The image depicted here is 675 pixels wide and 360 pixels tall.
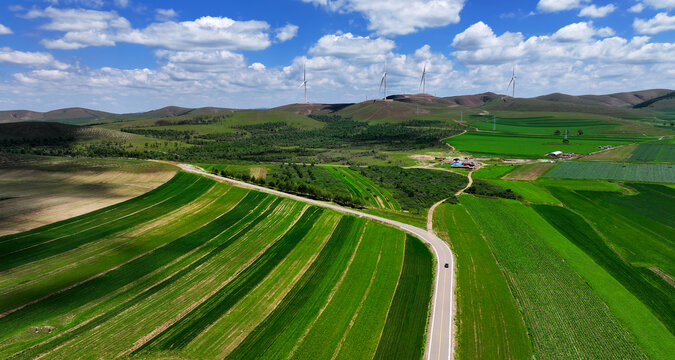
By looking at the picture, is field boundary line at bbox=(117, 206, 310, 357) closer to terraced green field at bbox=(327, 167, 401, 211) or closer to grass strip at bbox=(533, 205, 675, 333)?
terraced green field at bbox=(327, 167, 401, 211)

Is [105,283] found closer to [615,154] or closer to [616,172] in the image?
[616,172]

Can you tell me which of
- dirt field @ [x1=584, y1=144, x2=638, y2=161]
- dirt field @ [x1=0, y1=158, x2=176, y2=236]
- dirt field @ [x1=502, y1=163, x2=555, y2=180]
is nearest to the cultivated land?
dirt field @ [x1=0, y1=158, x2=176, y2=236]

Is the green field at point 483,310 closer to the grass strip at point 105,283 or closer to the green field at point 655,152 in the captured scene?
the grass strip at point 105,283

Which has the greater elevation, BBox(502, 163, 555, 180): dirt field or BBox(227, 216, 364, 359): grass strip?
BBox(502, 163, 555, 180): dirt field

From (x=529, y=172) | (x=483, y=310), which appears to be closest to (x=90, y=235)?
(x=483, y=310)

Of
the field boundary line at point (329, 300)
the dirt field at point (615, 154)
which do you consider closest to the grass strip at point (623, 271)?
the field boundary line at point (329, 300)

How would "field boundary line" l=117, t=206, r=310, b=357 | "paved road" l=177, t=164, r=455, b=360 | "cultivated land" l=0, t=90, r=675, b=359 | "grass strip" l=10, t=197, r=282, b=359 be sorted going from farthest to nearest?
"cultivated land" l=0, t=90, r=675, b=359 → "paved road" l=177, t=164, r=455, b=360 → "field boundary line" l=117, t=206, r=310, b=357 → "grass strip" l=10, t=197, r=282, b=359
